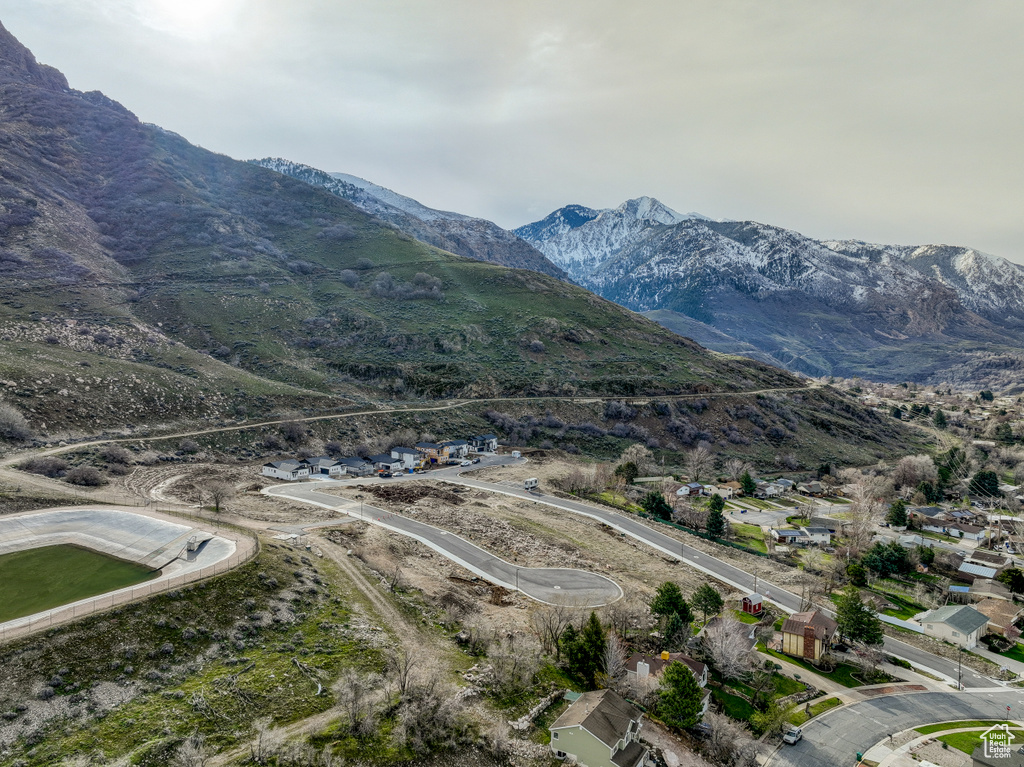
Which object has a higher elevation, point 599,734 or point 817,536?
point 599,734

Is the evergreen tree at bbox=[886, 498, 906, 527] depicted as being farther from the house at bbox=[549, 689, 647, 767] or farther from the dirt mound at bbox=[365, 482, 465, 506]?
the house at bbox=[549, 689, 647, 767]

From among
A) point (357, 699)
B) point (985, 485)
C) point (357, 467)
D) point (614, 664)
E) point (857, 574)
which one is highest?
point (357, 699)

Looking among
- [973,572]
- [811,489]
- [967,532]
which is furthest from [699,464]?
[973,572]

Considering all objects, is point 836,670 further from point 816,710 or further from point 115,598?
point 115,598

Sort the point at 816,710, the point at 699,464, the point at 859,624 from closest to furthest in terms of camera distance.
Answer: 1. the point at 816,710
2. the point at 859,624
3. the point at 699,464

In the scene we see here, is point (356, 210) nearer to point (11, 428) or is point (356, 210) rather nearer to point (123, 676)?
point (11, 428)

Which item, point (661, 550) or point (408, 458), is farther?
point (408, 458)

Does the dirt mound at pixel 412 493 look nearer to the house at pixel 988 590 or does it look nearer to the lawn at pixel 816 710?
the lawn at pixel 816 710
